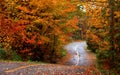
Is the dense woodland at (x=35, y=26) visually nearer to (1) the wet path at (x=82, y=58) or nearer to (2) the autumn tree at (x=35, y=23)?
(2) the autumn tree at (x=35, y=23)

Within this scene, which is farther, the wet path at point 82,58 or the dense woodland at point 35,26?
the wet path at point 82,58

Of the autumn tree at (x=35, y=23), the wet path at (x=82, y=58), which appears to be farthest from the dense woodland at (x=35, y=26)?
the wet path at (x=82, y=58)

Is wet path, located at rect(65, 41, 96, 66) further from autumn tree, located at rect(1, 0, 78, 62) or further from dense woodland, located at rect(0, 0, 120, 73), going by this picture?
autumn tree, located at rect(1, 0, 78, 62)

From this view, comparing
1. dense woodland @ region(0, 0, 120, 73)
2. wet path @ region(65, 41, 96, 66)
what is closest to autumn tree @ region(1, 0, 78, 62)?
dense woodland @ region(0, 0, 120, 73)

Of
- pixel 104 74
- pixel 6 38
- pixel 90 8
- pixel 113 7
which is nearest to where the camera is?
pixel 104 74

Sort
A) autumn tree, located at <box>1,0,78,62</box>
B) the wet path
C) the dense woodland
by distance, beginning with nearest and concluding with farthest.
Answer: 1. the dense woodland
2. autumn tree, located at <box>1,0,78,62</box>
3. the wet path

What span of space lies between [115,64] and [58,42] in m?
13.0

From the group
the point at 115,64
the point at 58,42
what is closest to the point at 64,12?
the point at 58,42

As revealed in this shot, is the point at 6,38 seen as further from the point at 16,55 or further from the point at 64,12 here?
the point at 64,12

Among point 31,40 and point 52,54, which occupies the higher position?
point 31,40

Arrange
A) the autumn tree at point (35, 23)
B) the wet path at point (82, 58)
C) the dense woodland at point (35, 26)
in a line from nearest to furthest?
1. the dense woodland at point (35, 26)
2. the autumn tree at point (35, 23)
3. the wet path at point (82, 58)

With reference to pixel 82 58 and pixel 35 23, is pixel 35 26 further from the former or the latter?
pixel 82 58

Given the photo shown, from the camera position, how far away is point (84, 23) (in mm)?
83000

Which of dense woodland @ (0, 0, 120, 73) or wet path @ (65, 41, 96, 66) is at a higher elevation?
dense woodland @ (0, 0, 120, 73)
